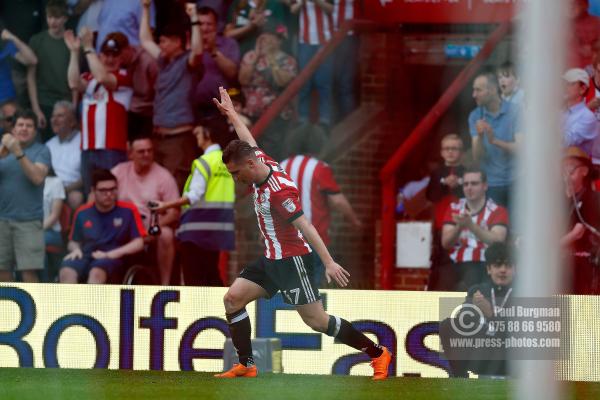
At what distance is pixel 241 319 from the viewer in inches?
410

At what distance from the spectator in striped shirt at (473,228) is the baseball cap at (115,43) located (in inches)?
137

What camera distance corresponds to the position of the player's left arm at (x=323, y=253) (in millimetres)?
9852

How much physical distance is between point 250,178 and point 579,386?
2695 millimetres

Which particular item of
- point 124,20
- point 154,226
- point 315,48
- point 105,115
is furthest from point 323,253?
point 124,20

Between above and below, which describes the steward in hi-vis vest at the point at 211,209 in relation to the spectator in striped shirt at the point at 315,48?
below

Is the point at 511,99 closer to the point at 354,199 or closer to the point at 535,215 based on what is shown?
the point at 354,199

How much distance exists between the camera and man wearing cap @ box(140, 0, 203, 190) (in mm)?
13570

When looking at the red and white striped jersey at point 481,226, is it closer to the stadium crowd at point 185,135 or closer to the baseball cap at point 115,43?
the stadium crowd at point 185,135

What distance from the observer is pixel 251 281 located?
408 inches

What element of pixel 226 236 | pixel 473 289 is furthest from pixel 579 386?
pixel 226 236

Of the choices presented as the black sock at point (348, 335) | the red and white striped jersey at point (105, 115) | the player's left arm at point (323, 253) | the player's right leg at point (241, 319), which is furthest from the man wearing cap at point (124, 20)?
the black sock at point (348, 335)

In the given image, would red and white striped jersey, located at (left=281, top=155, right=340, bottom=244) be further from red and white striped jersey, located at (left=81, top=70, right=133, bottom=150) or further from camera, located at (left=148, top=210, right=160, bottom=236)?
red and white striped jersey, located at (left=81, top=70, right=133, bottom=150)

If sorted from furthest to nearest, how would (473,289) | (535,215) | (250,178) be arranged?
(473,289), (250,178), (535,215)

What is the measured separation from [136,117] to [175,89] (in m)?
0.53
